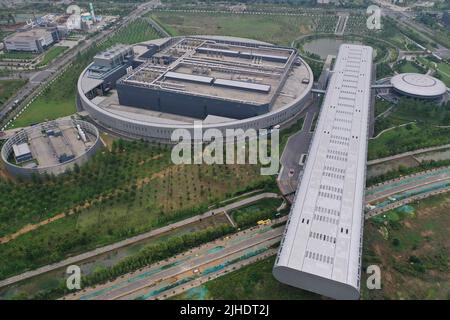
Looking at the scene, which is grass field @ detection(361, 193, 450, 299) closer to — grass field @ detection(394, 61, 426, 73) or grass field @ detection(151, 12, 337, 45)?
grass field @ detection(394, 61, 426, 73)

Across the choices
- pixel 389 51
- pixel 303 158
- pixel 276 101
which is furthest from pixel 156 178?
pixel 389 51

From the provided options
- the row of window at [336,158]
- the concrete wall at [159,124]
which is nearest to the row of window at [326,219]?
the row of window at [336,158]

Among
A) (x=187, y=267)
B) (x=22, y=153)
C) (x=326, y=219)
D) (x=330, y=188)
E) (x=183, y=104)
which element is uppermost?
(x=183, y=104)

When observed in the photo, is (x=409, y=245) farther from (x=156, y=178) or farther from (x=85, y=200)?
(x=85, y=200)

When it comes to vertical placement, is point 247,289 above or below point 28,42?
below

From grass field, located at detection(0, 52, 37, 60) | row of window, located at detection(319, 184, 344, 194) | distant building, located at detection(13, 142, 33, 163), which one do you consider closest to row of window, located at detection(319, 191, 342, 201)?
row of window, located at detection(319, 184, 344, 194)

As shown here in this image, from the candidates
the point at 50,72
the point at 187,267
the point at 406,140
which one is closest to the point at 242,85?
the point at 406,140

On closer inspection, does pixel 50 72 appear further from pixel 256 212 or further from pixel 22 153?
pixel 256 212
